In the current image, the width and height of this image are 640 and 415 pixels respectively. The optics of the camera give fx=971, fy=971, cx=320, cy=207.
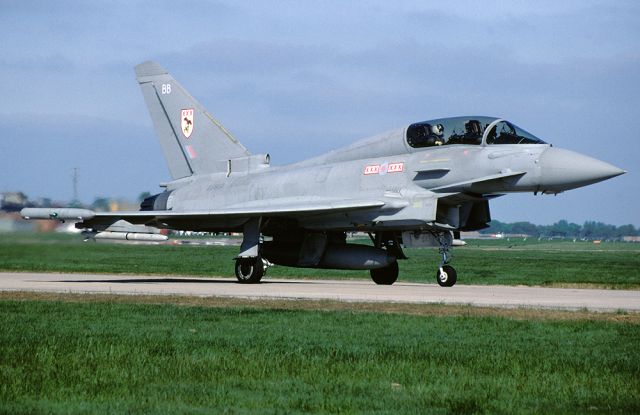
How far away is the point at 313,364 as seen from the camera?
7688 mm

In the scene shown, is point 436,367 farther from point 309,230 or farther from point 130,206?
point 130,206

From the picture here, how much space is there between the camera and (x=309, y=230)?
2127 centimetres

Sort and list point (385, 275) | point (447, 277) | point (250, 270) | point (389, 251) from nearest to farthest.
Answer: point (447, 277), point (250, 270), point (389, 251), point (385, 275)

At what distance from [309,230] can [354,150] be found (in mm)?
2013

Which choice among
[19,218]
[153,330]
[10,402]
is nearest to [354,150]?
[19,218]

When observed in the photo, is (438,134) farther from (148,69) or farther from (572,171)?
(148,69)

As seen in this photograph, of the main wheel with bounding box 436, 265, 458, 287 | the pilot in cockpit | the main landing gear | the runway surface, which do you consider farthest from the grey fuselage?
the runway surface

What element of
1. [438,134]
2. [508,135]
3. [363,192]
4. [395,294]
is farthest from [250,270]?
[508,135]

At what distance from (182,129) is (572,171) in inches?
419

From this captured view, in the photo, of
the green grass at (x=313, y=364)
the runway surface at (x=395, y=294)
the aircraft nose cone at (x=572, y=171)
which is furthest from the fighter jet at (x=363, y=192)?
the green grass at (x=313, y=364)

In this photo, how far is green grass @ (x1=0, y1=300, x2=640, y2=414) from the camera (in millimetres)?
6184

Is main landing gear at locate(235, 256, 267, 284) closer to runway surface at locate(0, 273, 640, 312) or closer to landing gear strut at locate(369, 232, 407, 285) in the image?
runway surface at locate(0, 273, 640, 312)

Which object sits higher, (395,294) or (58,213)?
(58,213)

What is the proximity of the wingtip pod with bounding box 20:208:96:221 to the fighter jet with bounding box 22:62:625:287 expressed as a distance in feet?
0.09
